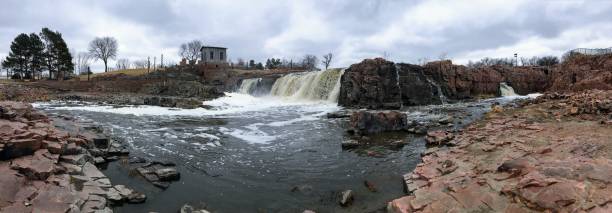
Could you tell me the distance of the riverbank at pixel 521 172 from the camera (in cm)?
606

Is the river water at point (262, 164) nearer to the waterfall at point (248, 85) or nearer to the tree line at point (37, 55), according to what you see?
the waterfall at point (248, 85)

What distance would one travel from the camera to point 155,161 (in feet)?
38.1

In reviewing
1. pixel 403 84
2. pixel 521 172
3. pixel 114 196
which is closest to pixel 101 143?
pixel 114 196

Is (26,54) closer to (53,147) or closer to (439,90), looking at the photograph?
(439,90)

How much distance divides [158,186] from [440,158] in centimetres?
694

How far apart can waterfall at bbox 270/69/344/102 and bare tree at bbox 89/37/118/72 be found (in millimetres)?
59992

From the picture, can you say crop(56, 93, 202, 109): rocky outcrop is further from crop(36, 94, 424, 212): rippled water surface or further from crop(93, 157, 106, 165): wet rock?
crop(93, 157, 106, 165): wet rock

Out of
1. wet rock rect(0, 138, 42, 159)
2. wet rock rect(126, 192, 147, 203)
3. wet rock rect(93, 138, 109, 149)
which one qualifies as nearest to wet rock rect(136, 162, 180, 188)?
wet rock rect(126, 192, 147, 203)

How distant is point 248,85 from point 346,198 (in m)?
38.5

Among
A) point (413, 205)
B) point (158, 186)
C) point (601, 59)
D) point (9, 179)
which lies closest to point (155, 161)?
point (158, 186)

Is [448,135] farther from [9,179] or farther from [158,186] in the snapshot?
[9,179]

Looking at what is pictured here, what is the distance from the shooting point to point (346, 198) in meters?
8.70

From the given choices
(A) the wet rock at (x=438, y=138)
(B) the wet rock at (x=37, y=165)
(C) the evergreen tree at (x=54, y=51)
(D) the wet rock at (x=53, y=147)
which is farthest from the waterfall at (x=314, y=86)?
(C) the evergreen tree at (x=54, y=51)

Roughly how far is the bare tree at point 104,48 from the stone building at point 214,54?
29763 mm
